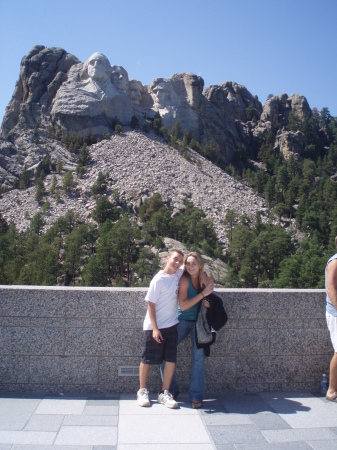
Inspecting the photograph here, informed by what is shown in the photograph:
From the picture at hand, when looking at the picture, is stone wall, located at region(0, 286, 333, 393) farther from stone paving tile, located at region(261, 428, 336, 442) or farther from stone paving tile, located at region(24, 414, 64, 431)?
stone paving tile, located at region(261, 428, 336, 442)

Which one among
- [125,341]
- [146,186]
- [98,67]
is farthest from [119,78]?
[125,341]

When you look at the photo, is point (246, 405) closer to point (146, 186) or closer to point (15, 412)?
point (15, 412)

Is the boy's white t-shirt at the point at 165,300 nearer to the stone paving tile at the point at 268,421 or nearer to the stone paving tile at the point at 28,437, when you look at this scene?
the stone paving tile at the point at 268,421

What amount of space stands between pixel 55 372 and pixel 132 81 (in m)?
103

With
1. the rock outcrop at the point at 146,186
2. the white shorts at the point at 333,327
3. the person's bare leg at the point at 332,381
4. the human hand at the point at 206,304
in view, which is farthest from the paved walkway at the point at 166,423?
the rock outcrop at the point at 146,186

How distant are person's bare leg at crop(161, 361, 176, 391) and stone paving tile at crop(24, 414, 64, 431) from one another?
110 centimetres

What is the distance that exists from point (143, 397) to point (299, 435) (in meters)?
1.62

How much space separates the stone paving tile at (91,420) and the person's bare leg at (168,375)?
651 mm

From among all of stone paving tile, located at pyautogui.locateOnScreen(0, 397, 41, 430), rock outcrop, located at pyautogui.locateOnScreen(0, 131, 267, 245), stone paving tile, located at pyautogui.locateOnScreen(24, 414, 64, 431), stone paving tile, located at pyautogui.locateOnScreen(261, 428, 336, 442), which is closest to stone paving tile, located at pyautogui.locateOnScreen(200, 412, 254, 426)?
stone paving tile, located at pyautogui.locateOnScreen(261, 428, 336, 442)

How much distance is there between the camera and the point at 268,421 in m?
4.82

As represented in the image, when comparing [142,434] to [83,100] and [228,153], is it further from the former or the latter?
[228,153]

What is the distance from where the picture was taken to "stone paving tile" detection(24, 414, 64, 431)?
453 cm

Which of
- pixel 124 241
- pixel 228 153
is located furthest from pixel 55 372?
pixel 228 153

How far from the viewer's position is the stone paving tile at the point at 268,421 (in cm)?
468
